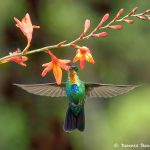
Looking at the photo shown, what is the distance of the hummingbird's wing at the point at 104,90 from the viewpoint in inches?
130

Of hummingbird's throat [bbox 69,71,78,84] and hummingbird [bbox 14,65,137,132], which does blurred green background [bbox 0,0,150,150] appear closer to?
hummingbird [bbox 14,65,137,132]

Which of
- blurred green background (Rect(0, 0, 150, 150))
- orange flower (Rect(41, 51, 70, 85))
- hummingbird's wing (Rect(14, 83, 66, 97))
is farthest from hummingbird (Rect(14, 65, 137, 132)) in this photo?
blurred green background (Rect(0, 0, 150, 150))

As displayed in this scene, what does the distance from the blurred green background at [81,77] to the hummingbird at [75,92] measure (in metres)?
3.14

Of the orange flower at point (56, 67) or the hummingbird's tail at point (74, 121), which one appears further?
the hummingbird's tail at point (74, 121)

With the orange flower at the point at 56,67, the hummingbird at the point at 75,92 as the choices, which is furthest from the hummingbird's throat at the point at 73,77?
the orange flower at the point at 56,67

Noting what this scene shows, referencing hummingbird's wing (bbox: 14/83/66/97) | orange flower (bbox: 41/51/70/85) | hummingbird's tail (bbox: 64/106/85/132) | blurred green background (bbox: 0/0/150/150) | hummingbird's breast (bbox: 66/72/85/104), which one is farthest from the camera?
blurred green background (bbox: 0/0/150/150)

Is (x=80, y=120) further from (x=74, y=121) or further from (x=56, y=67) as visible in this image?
(x=56, y=67)

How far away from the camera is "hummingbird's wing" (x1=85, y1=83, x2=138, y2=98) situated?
3293 millimetres

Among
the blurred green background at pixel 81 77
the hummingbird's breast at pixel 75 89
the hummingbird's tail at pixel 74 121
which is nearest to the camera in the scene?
the hummingbird's breast at pixel 75 89

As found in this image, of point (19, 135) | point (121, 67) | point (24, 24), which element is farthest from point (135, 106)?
point (24, 24)

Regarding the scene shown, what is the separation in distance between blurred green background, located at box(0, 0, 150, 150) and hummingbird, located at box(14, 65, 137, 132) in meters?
3.14

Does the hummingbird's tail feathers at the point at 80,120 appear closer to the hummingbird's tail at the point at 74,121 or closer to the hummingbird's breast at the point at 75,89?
the hummingbird's tail at the point at 74,121

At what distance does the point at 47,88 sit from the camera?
11.0 ft

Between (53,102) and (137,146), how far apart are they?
152 cm
